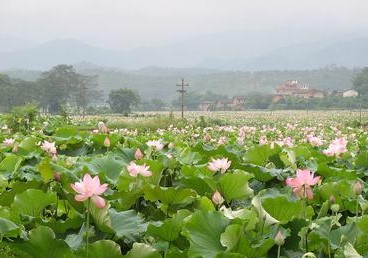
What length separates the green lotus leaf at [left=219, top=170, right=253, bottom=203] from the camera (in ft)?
7.27

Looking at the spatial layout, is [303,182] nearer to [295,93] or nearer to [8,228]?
[8,228]

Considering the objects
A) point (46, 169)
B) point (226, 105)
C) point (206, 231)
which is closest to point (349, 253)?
point (206, 231)

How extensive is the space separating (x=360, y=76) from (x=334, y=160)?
79481 millimetres

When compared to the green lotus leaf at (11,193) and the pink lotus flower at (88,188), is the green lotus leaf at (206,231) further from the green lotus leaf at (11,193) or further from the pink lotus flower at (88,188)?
the green lotus leaf at (11,193)

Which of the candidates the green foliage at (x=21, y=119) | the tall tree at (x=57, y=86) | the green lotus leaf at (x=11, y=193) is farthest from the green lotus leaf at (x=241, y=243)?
the tall tree at (x=57, y=86)

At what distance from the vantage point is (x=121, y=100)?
67.1 m

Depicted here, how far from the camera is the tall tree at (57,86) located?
64.8 metres

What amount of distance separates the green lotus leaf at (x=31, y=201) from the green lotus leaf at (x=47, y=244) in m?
0.40

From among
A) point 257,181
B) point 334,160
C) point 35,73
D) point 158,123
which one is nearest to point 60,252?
point 257,181

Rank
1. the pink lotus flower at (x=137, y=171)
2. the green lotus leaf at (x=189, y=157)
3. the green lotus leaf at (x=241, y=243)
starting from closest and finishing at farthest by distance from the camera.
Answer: the green lotus leaf at (x=241, y=243)
the pink lotus flower at (x=137, y=171)
the green lotus leaf at (x=189, y=157)

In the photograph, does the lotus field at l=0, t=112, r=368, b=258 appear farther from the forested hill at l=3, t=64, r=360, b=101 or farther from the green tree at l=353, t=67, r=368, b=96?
the forested hill at l=3, t=64, r=360, b=101

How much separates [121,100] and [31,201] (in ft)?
215

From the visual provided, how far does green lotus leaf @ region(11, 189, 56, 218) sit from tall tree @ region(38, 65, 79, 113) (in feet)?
204

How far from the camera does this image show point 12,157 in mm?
3035
